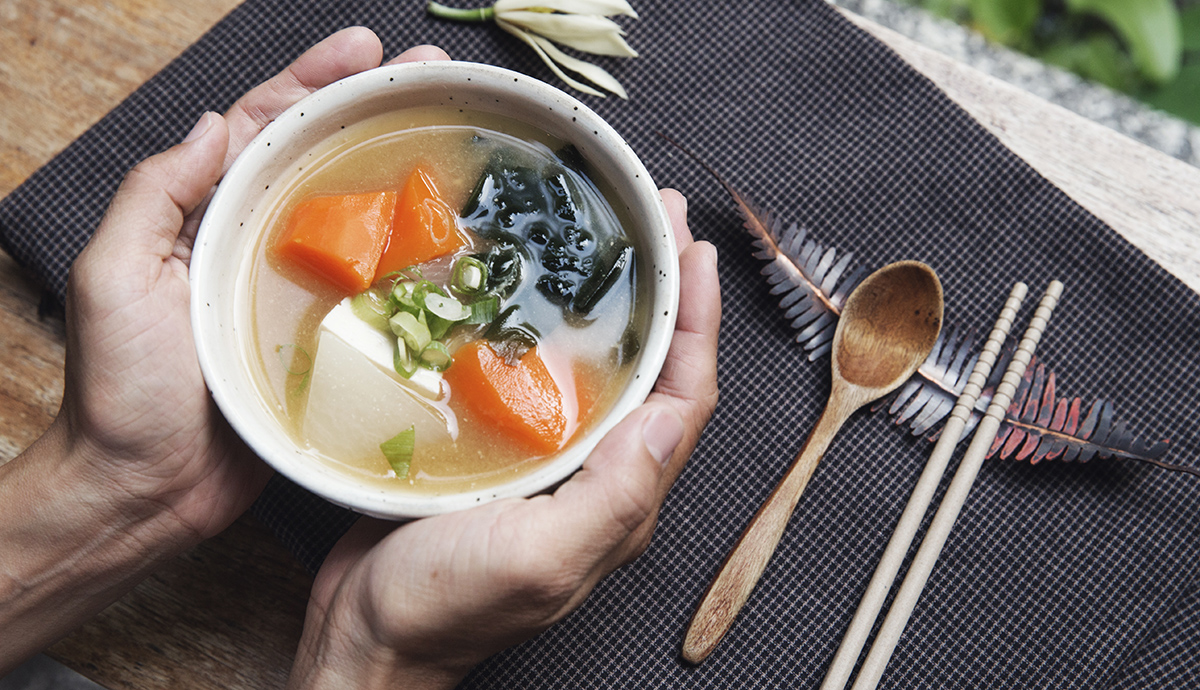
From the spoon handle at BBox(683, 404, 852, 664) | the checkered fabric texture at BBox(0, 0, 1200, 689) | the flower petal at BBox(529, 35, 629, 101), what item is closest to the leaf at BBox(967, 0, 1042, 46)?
the checkered fabric texture at BBox(0, 0, 1200, 689)

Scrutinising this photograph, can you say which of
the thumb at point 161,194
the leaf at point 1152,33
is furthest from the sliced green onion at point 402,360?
the leaf at point 1152,33

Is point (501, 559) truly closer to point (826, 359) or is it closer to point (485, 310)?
point (485, 310)

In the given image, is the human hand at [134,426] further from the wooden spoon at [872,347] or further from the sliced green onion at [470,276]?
the wooden spoon at [872,347]

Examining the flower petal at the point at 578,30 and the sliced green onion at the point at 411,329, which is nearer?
the sliced green onion at the point at 411,329

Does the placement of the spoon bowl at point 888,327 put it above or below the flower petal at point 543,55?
below

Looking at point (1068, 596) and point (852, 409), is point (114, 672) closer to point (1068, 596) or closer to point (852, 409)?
point (852, 409)

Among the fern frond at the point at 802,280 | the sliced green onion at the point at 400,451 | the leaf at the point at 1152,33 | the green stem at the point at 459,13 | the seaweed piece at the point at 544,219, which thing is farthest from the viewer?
the leaf at the point at 1152,33

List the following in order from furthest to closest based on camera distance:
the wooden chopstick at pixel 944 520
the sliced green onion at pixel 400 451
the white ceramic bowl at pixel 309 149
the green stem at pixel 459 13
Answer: the green stem at pixel 459 13 → the wooden chopstick at pixel 944 520 → the sliced green onion at pixel 400 451 → the white ceramic bowl at pixel 309 149

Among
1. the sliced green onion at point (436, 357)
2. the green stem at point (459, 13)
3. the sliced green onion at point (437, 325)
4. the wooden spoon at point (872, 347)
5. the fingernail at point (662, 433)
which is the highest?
the green stem at point (459, 13)
